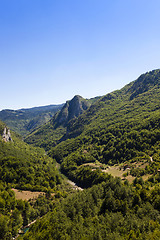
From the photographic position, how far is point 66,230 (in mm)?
55125

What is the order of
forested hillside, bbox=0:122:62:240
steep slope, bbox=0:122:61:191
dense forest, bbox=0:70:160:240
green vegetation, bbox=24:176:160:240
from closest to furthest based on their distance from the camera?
1. green vegetation, bbox=24:176:160:240
2. dense forest, bbox=0:70:160:240
3. forested hillside, bbox=0:122:62:240
4. steep slope, bbox=0:122:61:191

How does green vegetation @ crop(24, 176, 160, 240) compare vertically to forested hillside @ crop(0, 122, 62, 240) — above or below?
above

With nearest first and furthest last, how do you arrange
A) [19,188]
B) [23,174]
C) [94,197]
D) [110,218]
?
[110,218] < [94,197] < [19,188] < [23,174]

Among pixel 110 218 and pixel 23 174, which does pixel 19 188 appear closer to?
pixel 23 174

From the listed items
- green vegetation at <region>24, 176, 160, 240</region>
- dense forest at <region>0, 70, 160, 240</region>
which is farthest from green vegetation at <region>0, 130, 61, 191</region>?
green vegetation at <region>24, 176, 160, 240</region>

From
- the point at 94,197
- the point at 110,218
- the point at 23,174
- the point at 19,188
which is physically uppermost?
the point at 110,218

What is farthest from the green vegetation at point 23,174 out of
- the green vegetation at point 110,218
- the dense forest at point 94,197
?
the green vegetation at point 110,218

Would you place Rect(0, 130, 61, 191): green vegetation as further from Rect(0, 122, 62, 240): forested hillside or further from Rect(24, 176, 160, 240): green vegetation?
Rect(24, 176, 160, 240): green vegetation

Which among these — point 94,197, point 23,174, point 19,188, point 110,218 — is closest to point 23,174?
point 23,174

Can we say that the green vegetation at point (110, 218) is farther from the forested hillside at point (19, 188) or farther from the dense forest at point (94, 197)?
the forested hillside at point (19, 188)

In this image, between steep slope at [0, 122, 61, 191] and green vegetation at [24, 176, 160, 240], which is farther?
steep slope at [0, 122, 61, 191]

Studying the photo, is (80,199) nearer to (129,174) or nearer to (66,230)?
(66,230)

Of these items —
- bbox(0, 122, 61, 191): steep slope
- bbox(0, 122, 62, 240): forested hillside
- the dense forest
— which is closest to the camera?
the dense forest

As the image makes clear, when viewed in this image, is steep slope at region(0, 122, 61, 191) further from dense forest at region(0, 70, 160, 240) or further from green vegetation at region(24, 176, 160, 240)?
green vegetation at region(24, 176, 160, 240)
